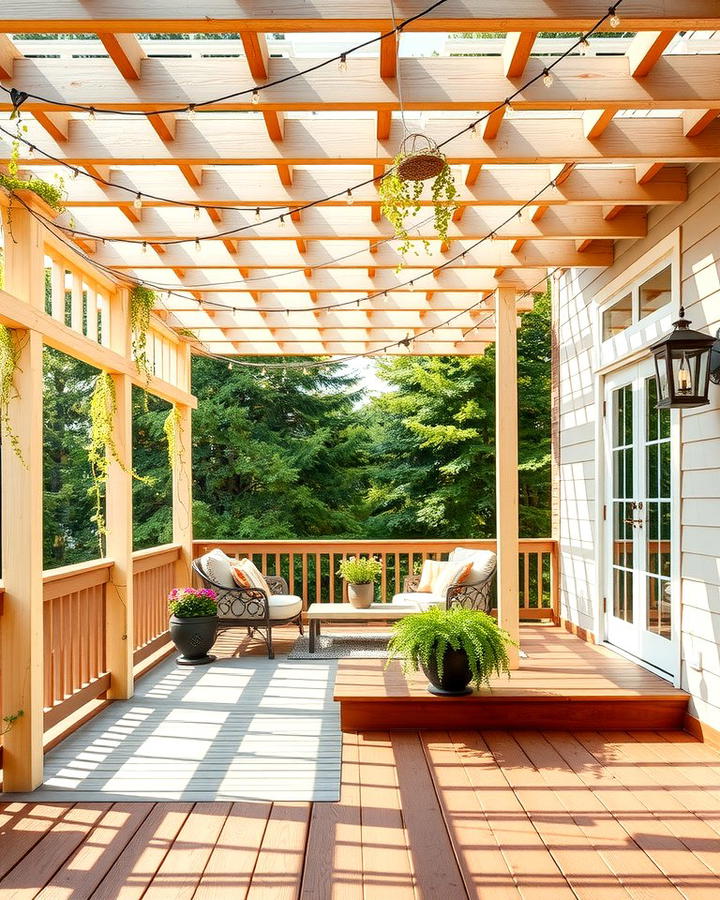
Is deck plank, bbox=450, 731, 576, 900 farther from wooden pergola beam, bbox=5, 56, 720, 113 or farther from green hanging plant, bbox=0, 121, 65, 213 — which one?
green hanging plant, bbox=0, 121, 65, 213

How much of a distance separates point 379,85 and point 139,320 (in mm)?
3060

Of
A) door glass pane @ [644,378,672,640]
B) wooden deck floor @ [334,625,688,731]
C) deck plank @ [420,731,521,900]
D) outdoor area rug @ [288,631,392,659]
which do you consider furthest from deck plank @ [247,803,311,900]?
outdoor area rug @ [288,631,392,659]

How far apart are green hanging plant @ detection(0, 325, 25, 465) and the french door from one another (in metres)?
3.69

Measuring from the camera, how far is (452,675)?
4457 mm

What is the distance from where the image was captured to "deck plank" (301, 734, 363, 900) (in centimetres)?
264

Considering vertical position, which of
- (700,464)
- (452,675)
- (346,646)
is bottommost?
(346,646)

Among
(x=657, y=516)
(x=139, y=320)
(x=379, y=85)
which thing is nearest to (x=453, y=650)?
(x=657, y=516)

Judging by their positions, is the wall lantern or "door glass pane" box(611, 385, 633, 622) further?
"door glass pane" box(611, 385, 633, 622)

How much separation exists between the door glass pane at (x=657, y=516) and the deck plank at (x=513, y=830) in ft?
5.07

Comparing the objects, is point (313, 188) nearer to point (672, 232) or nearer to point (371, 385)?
point (672, 232)

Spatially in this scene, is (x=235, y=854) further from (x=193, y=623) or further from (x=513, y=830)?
(x=193, y=623)

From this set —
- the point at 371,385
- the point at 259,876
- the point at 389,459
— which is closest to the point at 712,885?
the point at 259,876

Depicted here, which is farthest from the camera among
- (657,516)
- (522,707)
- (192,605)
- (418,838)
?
(192,605)

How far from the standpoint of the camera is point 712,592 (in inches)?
160
